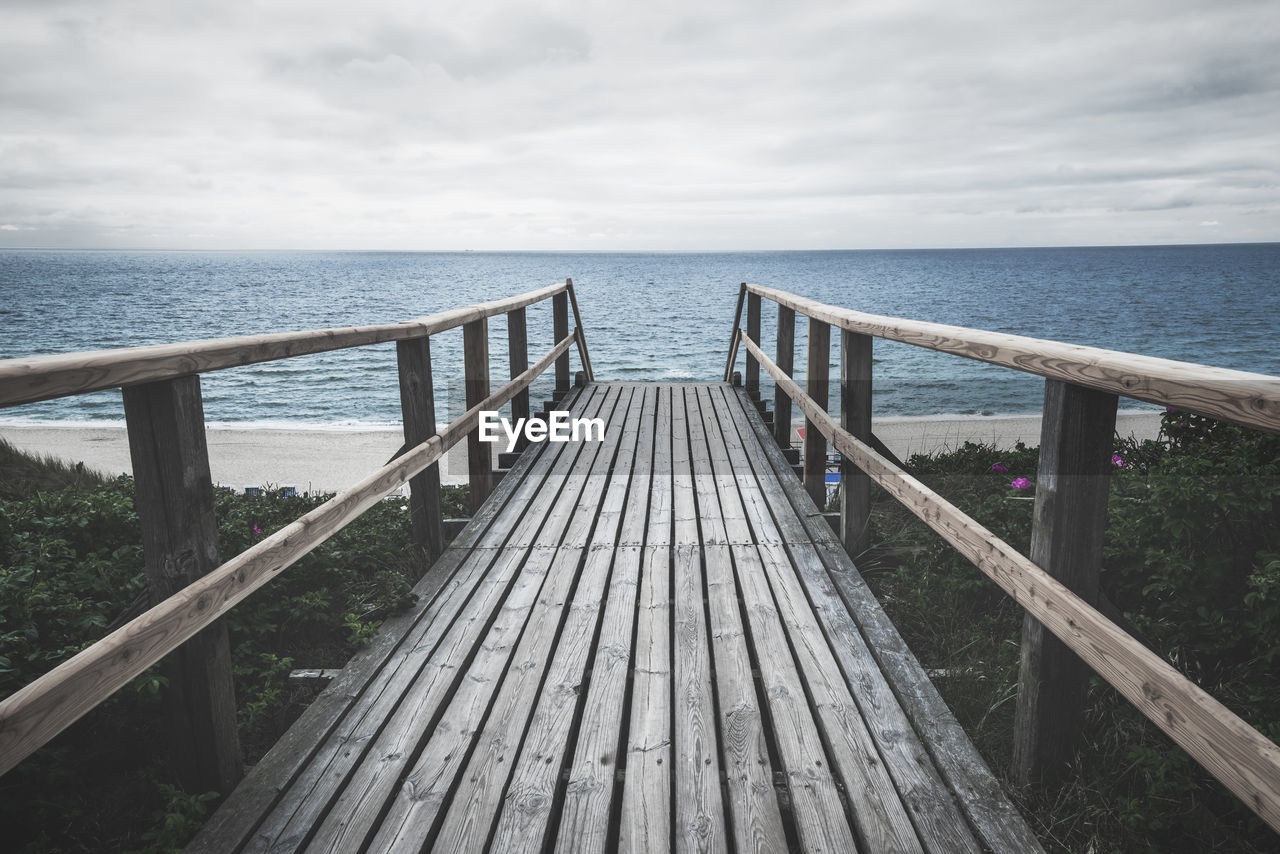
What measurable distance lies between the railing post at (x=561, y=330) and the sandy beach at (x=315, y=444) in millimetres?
4285

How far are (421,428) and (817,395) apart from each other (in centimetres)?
212

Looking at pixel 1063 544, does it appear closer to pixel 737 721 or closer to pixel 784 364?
pixel 737 721

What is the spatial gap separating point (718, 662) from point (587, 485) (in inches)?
89.4

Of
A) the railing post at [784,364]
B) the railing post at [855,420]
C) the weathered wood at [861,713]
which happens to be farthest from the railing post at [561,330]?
the railing post at [855,420]

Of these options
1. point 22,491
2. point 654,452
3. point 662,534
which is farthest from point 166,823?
point 22,491

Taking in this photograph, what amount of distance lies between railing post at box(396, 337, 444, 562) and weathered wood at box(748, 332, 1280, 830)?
225 cm

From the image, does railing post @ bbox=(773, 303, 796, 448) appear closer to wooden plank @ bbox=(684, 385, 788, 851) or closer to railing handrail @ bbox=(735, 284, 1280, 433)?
wooden plank @ bbox=(684, 385, 788, 851)

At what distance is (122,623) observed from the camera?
226cm

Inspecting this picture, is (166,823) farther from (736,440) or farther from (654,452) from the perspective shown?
(736,440)

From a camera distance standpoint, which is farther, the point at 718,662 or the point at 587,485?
the point at 587,485

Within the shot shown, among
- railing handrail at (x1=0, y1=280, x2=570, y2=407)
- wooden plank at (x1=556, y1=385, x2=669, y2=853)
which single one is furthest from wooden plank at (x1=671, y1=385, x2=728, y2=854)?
railing handrail at (x1=0, y1=280, x2=570, y2=407)

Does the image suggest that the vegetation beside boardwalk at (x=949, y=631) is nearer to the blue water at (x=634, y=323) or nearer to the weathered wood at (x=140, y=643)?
the weathered wood at (x=140, y=643)

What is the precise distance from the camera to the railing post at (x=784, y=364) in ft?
18.4

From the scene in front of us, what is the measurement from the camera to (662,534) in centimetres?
372
